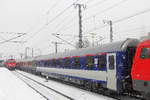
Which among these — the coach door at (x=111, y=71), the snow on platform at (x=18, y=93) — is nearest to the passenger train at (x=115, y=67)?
the coach door at (x=111, y=71)

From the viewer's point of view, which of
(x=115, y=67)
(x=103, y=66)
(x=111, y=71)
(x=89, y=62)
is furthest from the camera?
(x=89, y=62)

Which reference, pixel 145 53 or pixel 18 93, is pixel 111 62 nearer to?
pixel 145 53

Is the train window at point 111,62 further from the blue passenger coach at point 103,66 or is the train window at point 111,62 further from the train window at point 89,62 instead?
the train window at point 89,62

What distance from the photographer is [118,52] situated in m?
11.4

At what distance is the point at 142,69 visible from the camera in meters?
9.12

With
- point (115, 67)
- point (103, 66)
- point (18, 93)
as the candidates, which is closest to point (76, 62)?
point (103, 66)

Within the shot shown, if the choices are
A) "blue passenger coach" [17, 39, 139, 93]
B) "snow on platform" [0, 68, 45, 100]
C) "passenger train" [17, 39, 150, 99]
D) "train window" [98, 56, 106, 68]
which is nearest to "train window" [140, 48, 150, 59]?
"passenger train" [17, 39, 150, 99]

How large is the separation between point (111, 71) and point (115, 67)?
51 centimetres

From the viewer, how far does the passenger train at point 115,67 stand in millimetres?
9258

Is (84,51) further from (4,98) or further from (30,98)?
(4,98)

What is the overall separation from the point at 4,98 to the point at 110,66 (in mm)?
6539

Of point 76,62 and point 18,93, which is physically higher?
point 76,62

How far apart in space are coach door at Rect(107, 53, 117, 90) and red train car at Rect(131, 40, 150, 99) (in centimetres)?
190

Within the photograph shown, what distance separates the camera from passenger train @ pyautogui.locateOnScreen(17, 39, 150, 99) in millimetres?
9258
